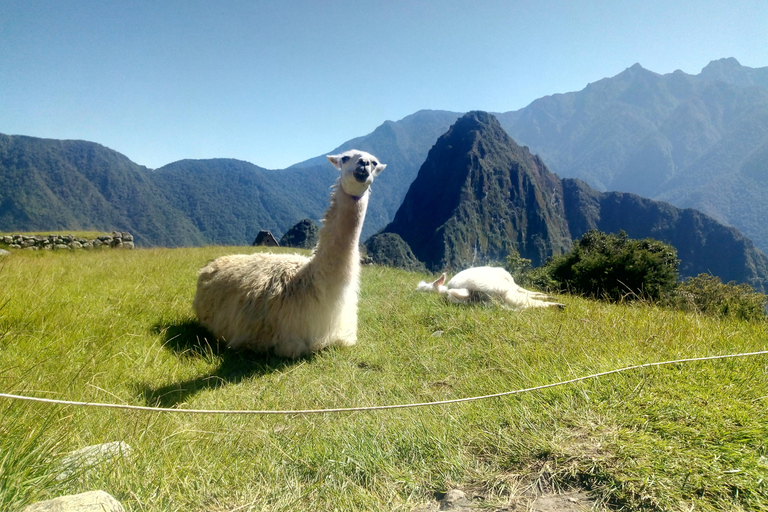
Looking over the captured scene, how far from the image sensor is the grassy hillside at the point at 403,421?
5.24 ft

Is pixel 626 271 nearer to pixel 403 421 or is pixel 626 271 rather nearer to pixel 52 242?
pixel 403 421

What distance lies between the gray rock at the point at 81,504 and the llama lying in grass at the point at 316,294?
304 cm

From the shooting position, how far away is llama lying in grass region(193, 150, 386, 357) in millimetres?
4387

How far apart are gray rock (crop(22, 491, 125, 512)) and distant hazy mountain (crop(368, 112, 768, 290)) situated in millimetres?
111452

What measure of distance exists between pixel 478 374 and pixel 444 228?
125 meters

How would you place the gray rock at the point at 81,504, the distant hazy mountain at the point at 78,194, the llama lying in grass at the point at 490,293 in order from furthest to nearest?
1. the distant hazy mountain at the point at 78,194
2. the llama lying in grass at the point at 490,293
3. the gray rock at the point at 81,504

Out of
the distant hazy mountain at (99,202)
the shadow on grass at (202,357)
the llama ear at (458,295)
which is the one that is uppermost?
the distant hazy mountain at (99,202)

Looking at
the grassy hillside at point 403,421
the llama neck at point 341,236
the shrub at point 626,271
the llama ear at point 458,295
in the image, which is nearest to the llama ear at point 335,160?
the llama neck at point 341,236

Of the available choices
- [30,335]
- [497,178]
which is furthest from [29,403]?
[497,178]

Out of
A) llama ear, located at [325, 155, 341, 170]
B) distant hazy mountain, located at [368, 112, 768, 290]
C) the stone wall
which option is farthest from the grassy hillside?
distant hazy mountain, located at [368, 112, 768, 290]

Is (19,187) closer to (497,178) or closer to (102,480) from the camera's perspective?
(497,178)

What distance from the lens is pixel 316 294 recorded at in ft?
14.7

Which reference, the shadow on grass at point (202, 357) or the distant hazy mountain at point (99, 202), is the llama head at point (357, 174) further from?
the distant hazy mountain at point (99, 202)

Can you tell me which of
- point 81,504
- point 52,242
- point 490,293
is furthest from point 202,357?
point 52,242
